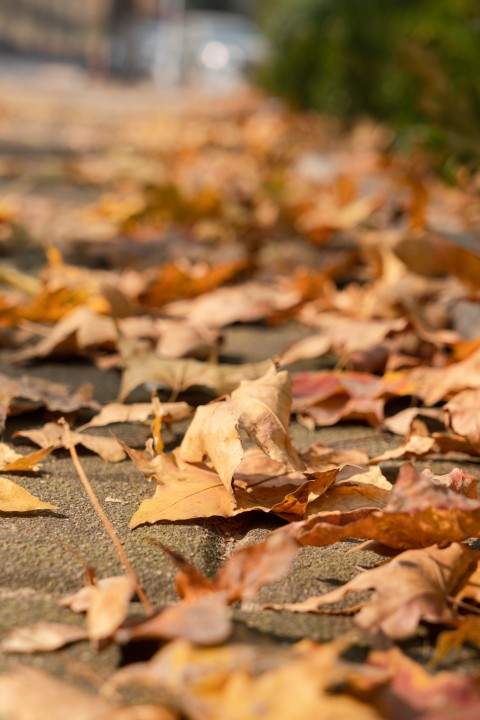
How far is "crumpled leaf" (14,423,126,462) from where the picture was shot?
1.30 meters

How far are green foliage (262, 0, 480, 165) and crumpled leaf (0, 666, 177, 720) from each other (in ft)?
7.53

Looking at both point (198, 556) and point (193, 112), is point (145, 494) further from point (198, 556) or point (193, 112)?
point (193, 112)

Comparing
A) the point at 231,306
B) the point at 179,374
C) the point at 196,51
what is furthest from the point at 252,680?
the point at 196,51

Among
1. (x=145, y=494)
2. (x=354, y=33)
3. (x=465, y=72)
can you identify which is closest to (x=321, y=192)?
(x=465, y=72)

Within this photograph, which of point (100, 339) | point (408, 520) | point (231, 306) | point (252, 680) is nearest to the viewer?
point (252, 680)

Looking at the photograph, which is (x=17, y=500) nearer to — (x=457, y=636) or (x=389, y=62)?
(x=457, y=636)

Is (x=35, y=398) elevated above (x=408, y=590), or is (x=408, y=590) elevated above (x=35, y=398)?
(x=408, y=590)

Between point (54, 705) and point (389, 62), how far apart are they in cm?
521

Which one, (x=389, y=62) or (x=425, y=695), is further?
(x=389, y=62)

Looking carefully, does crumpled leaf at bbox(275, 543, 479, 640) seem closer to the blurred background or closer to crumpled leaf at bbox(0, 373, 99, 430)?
crumpled leaf at bbox(0, 373, 99, 430)

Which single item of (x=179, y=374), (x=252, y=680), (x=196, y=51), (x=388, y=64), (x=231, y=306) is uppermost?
(x=252, y=680)

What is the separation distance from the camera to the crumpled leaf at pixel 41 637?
81cm

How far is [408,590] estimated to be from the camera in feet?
2.82

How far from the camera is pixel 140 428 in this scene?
4.70ft
